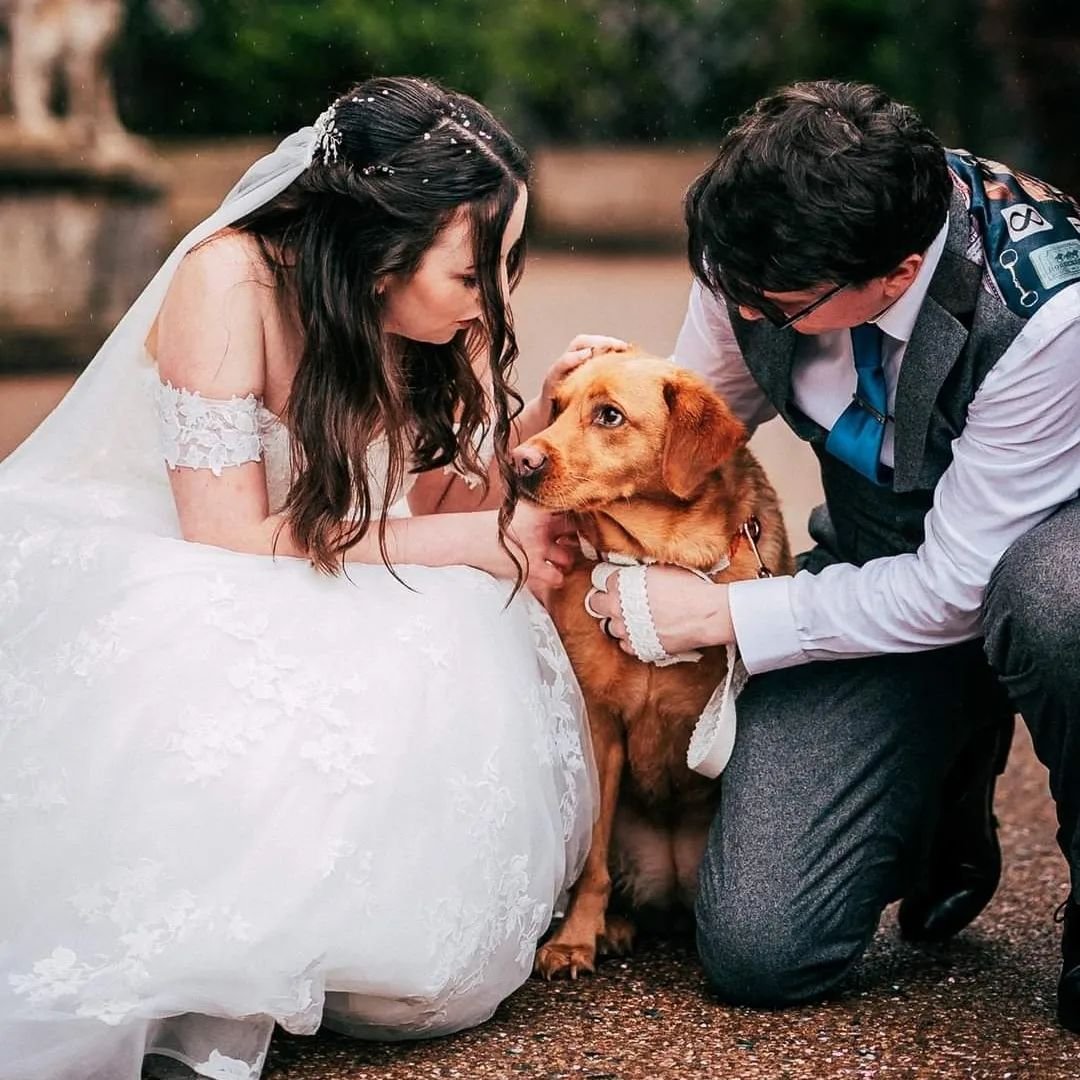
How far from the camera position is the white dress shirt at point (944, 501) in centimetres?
254

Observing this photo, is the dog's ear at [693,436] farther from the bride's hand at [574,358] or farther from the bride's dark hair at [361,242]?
the bride's dark hair at [361,242]

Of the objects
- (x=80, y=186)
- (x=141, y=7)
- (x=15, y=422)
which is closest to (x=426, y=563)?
(x=15, y=422)

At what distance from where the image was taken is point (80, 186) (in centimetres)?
1038

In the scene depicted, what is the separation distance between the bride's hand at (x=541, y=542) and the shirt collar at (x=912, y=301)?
0.66m

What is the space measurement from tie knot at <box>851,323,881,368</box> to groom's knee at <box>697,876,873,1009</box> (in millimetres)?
911

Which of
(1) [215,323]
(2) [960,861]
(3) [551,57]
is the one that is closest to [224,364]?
(1) [215,323]

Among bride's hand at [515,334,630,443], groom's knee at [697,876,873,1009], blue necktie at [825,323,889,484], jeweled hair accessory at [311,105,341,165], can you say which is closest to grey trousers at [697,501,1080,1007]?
groom's knee at [697,876,873,1009]

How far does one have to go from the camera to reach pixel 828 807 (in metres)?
2.86

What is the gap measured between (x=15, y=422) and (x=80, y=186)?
238 cm

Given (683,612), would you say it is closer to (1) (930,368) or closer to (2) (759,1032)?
(1) (930,368)

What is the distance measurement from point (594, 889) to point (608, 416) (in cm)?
83

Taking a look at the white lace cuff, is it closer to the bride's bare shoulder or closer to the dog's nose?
the bride's bare shoulder

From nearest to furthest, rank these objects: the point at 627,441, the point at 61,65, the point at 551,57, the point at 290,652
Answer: the point at 290,652
the point at 627,441
the point at 61,65
the point at 551,57

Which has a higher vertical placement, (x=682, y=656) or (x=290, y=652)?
(x=290, y=652)
